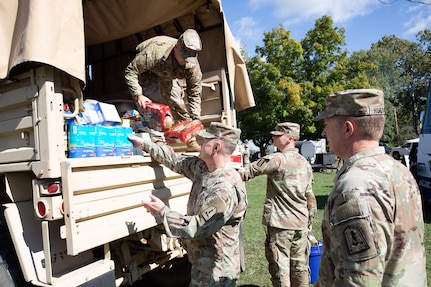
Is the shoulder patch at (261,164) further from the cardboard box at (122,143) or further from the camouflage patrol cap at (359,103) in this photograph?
the camouflage patrol cap at (359,103)

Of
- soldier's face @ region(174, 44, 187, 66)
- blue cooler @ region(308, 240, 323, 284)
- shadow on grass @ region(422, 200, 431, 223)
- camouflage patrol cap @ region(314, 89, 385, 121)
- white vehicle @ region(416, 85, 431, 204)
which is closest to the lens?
camouflage patrol cap @ region(314, 89, 385, 121)

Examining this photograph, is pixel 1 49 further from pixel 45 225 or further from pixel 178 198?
pixel 178 198

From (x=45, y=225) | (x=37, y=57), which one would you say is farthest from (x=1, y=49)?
(x=45, y=225)

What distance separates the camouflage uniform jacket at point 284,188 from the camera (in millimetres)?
3857

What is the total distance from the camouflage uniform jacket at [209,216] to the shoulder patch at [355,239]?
3.29 ft

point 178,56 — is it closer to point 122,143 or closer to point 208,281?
point 122,143

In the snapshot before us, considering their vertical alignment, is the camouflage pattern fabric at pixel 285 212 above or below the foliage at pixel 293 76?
below

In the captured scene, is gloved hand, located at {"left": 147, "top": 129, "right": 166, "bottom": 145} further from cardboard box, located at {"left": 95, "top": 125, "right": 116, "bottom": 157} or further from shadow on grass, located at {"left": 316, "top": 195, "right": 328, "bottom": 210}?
shadow on grass, located at {"left": 316, "top": 195, "right": 328, "bottom": 210}

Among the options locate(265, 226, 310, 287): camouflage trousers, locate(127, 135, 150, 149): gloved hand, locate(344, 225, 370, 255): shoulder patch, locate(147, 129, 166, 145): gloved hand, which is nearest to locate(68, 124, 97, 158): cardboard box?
locate(127, 135, 150, 149): gloved hand

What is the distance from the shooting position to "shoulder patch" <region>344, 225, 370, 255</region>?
52.7 inches

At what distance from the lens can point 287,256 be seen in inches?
153

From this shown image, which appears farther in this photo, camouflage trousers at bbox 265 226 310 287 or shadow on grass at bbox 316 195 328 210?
shadow on grass at bbox 316 195 328 210

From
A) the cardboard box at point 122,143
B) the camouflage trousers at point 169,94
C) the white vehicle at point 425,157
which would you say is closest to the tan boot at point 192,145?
the camouflage trousers at point 169,94

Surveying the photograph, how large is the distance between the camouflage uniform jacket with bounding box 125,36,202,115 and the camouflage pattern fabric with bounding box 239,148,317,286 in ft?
3.06
